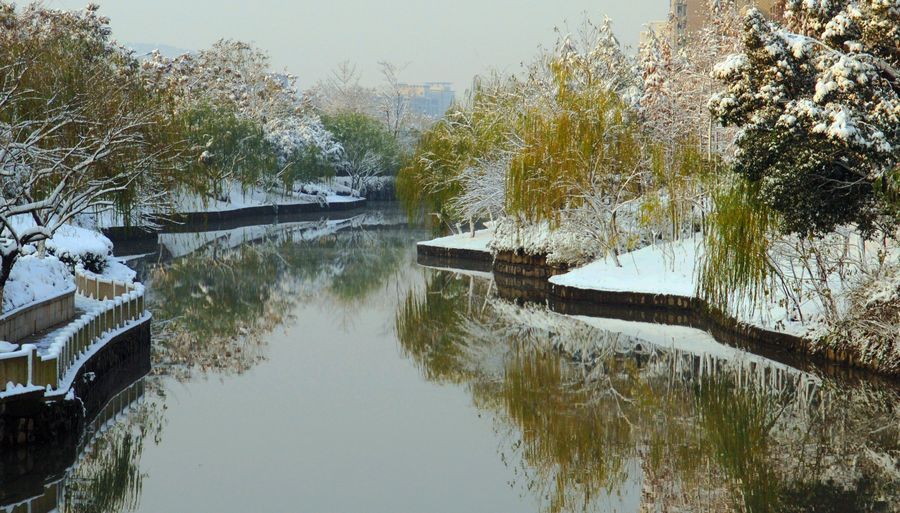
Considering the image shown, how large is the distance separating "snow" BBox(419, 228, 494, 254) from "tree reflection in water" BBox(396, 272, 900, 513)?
48.8 feet

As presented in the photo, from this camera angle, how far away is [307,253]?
4066cm

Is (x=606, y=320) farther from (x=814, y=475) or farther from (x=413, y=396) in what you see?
(x=814, y=475)

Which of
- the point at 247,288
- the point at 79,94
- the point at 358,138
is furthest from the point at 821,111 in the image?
the point at 358,138

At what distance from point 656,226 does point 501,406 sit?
1448 centimetres

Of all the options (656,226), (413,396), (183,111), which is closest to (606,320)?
(656,226)

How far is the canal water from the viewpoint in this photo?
37.0ft

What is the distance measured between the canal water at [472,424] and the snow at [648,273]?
187 cm

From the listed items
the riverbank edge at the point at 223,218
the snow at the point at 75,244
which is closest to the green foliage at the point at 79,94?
the snow at the point at 75,244

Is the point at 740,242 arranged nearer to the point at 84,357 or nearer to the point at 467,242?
the point at 84,357

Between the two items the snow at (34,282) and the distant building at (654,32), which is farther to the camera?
the distant building at (654,32)

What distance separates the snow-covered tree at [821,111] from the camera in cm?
1531

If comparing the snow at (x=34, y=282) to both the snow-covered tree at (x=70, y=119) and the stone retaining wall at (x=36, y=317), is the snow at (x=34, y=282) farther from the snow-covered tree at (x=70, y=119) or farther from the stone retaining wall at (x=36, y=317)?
the snow-covered tree at (x=70, y=119)

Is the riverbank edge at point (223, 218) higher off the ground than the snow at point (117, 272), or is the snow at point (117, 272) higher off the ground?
the riverbank edge at point (223, 218)

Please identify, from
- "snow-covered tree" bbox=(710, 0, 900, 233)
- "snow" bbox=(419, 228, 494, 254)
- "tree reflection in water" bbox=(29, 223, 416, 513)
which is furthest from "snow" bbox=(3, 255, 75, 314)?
"snow" bbox=(419, 228, 494, 254)
